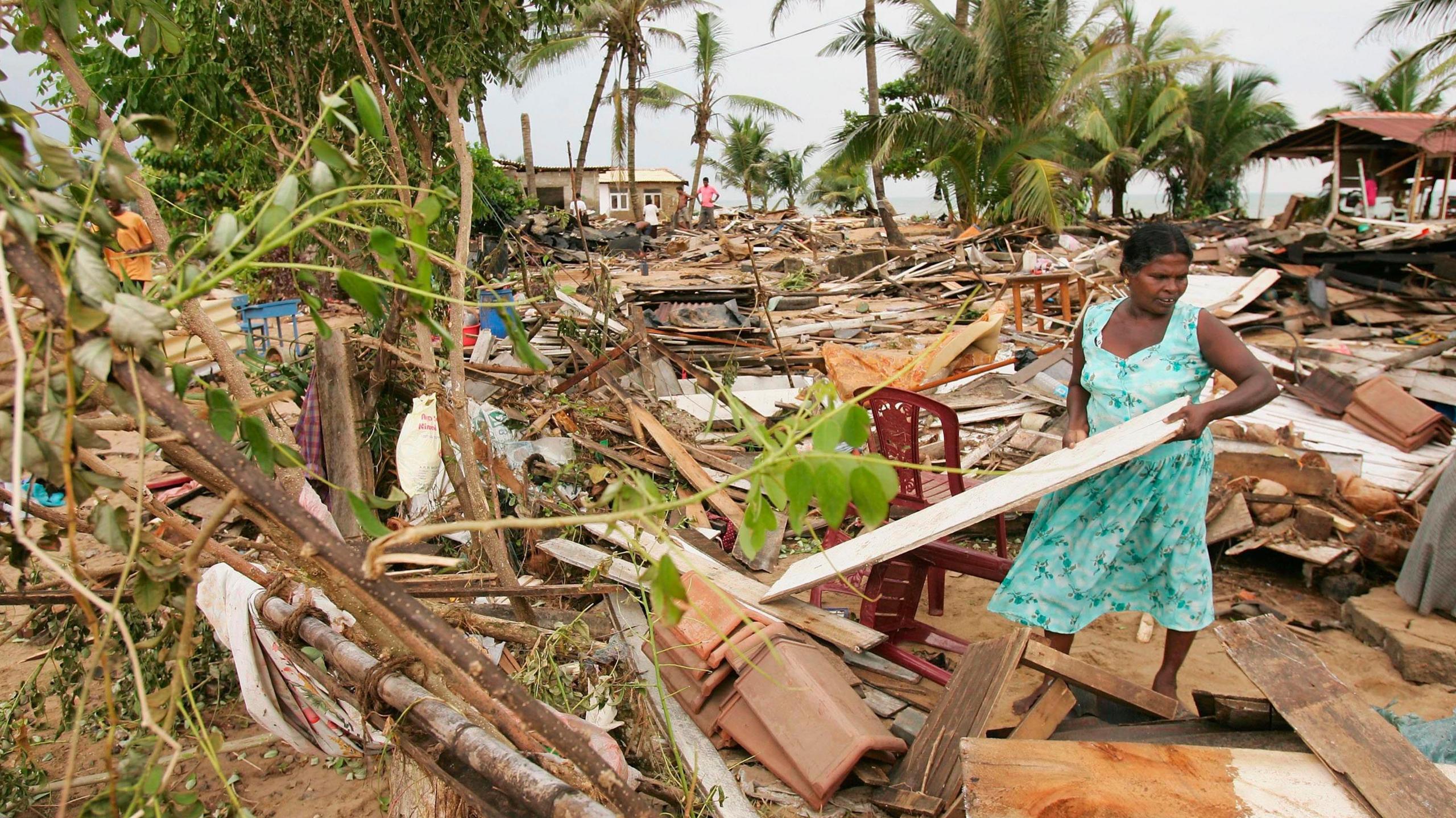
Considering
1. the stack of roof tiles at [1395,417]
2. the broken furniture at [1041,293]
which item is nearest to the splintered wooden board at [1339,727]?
the stack of roof tiles at [1395,417]

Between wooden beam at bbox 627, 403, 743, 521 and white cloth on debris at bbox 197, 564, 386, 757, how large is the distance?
9.17 ft

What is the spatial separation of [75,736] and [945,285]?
1417cm

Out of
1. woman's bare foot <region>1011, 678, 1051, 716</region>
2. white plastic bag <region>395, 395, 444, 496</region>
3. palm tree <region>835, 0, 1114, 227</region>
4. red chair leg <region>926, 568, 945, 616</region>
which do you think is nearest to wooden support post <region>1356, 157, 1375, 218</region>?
palm tree <region>835, 0, 1114, 227</region>

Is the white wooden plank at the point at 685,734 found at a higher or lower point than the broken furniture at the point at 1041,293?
lower

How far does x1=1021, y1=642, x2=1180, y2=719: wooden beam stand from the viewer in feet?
8.51

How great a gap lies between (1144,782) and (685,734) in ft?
4.86

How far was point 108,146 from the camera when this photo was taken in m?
0.93

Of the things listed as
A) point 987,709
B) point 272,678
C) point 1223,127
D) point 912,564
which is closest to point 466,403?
point 272,678

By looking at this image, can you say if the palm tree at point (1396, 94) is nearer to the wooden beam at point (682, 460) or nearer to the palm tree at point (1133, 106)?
the palm tree at point (1133, 106)

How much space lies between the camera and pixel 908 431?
417cm

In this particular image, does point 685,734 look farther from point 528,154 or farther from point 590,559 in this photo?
point 528,154

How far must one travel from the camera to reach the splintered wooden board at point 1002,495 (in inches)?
96.3

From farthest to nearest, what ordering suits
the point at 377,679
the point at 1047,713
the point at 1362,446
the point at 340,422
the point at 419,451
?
1. the point at 1362,446
2. the point at 340,422
3. the point at 419,451
4. the point at 1047,713
5. the point at 377,679

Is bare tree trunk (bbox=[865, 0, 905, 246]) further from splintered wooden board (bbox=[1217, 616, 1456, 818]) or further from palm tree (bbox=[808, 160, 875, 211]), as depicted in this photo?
splintered wooden board (bbox=[1217, 616, 1456, 818])
